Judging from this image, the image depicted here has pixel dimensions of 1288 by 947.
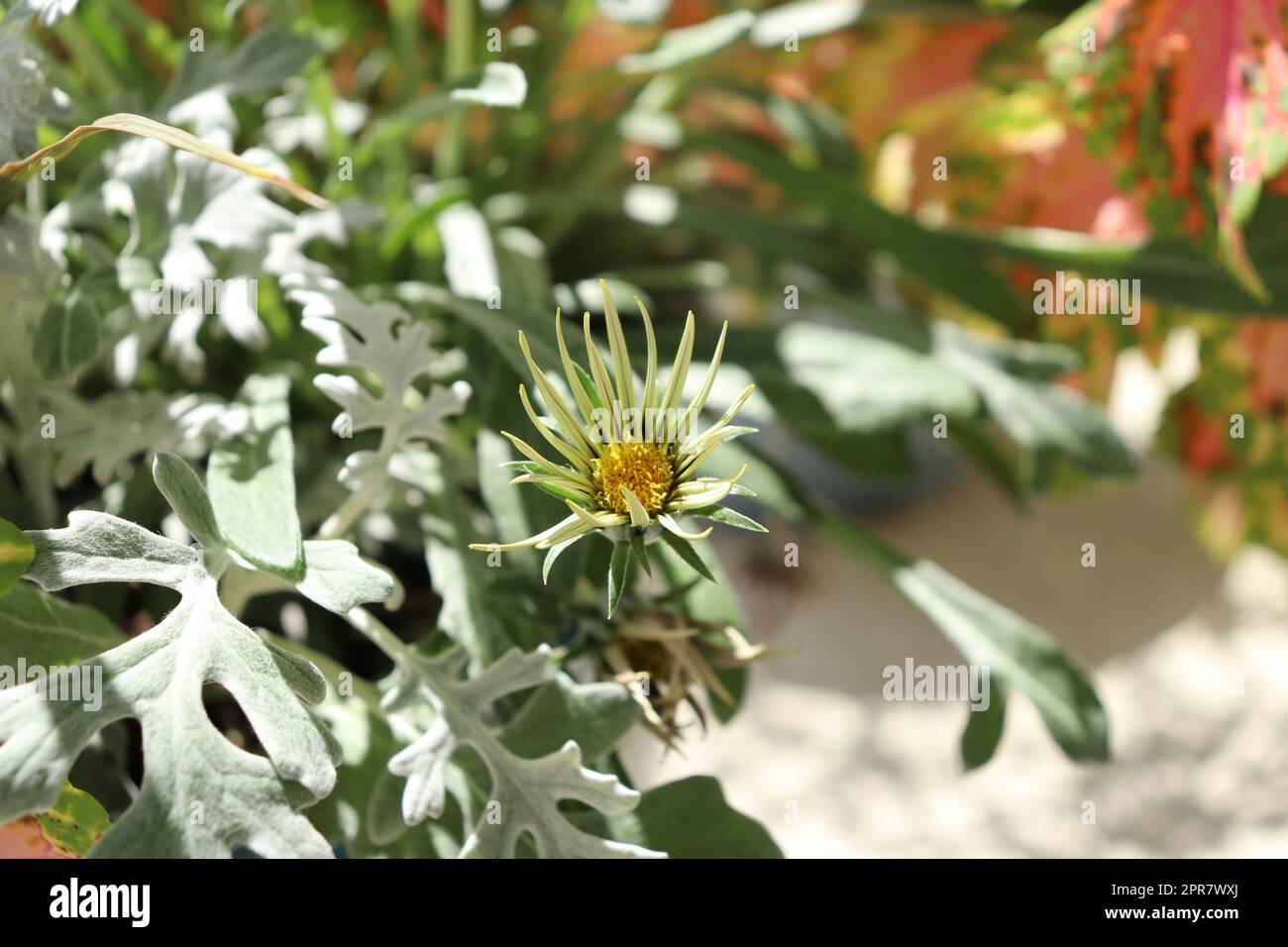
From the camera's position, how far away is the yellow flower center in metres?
0.16

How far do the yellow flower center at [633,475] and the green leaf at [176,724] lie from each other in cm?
6

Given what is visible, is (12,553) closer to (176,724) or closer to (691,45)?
(176,724)

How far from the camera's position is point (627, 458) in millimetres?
163

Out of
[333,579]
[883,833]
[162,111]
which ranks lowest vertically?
[883,833]

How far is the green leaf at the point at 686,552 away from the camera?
0.16 m

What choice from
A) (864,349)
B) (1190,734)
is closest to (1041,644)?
(864,349)

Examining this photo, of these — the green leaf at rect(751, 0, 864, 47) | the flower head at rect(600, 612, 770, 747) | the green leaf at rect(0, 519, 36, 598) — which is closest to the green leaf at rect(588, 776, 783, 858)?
the flower head at rect(600, 612, 770, 747)

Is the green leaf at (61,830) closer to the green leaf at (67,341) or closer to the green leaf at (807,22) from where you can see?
the green leaf at (67,341)

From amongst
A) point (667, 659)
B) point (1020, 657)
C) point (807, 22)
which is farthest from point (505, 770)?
point (807, 22)

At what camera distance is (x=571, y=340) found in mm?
227

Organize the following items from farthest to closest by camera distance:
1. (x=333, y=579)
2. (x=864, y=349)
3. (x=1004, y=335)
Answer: (x=1004, y=335) → (x=864, y=349) → (x=333, y=579)

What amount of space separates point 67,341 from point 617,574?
5.0 inches

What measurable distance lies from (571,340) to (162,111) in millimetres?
116
